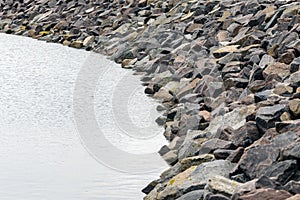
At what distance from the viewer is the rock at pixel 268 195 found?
6.60 meters

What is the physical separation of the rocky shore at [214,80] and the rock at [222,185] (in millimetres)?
10

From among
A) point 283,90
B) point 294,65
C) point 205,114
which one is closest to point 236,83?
point 205,114

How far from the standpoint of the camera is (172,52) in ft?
55.0

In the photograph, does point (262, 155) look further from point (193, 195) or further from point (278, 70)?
point (278, 70)

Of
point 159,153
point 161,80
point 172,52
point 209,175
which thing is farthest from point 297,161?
point 172,52

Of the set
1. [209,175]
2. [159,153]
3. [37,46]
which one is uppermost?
[209,175]

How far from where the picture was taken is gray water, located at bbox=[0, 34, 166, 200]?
9.08 metres

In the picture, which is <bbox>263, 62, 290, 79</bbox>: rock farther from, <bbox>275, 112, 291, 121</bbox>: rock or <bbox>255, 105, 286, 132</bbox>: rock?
<bbox>275, 112, 291, 121</bbox>: rock

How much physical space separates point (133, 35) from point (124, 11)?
286cm

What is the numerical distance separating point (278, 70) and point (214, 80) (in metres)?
1.76

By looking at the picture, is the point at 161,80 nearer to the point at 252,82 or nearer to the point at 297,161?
the point at 252,82

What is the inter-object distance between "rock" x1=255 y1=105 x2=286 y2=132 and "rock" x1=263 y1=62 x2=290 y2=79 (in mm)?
1952

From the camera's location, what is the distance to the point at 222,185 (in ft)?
23.8

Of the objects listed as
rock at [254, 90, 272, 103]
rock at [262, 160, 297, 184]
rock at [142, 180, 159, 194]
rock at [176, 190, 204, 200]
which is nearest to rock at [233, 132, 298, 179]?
rock at [262, 160, 297, 184]
